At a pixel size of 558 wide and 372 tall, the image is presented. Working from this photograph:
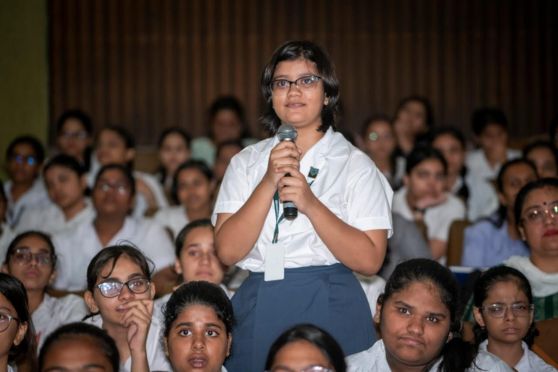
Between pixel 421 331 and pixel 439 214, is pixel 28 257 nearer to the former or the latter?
pixel 421 331

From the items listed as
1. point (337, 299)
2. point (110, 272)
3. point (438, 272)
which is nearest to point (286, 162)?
point (337, 299)

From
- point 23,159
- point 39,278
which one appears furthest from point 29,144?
point 39,278

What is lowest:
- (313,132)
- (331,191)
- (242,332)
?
(242,332)

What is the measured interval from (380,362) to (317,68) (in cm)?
91

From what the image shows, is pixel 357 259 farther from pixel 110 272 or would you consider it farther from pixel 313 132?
pixel 110 272

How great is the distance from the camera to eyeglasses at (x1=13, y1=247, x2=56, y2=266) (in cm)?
404

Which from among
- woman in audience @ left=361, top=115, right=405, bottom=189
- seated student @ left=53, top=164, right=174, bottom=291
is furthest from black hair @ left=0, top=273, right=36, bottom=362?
woman in audience @ left=361, top=115, right=405, bottom=189

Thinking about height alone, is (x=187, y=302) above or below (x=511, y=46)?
below

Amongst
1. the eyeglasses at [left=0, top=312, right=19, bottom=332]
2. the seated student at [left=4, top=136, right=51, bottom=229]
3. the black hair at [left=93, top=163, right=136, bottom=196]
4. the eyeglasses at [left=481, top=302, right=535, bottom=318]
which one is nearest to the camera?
the eyeglasses at [left=0, top=312, right=19, bottom=332]

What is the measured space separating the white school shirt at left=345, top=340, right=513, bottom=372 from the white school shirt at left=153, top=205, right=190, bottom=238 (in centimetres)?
258

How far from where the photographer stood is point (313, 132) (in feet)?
9.58

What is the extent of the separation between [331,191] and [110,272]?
104cm

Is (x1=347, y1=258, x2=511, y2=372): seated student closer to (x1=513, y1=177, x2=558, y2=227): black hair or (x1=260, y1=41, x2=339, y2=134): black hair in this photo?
(x1=260, y1=41, x2=339, y2=134): black hair

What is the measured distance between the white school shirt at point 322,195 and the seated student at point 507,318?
71 centimetres
